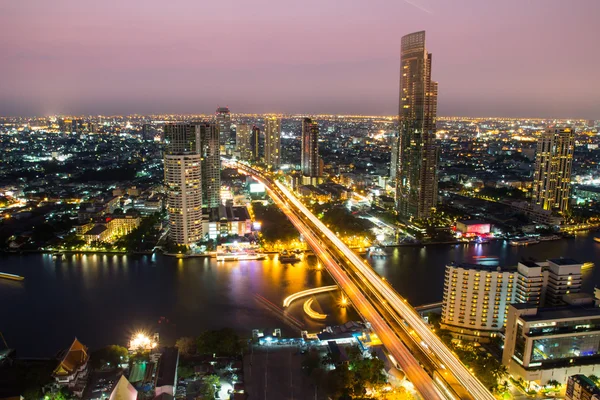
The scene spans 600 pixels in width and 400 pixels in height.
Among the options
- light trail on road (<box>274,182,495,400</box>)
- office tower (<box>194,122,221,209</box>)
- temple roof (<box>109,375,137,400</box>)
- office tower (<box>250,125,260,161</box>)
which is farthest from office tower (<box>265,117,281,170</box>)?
temple roof (<box>109,375,137,400</box>)

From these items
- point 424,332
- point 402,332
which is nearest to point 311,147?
point 402,332

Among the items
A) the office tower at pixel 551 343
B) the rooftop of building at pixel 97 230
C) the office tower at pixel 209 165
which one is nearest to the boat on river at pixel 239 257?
the rooftop of building at pixel 97 230

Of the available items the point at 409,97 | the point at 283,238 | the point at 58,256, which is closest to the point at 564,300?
the point at 283,238

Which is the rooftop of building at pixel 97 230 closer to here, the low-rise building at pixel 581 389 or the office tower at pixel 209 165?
the office tower at pixel 209 165

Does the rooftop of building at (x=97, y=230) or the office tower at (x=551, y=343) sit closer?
the office tower at (x=551, y=343)

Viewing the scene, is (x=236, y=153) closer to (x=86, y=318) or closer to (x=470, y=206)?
(x=470, y=206)

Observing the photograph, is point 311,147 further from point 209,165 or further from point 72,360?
point 72,360

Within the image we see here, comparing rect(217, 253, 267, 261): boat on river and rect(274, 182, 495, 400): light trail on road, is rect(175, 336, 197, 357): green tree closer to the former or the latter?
rect(274, 182, 495, 400): light trail on road

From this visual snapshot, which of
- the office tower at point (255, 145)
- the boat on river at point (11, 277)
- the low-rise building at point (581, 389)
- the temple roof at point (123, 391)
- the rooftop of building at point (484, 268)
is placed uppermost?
the office tower at point (255, 145)
